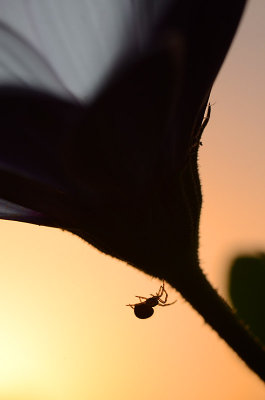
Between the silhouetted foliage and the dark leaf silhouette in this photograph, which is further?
the silhouetted foliage

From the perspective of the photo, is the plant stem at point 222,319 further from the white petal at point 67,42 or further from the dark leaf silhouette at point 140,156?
the white petal at point 67,42

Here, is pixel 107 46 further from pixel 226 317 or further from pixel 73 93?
pixel 226 317

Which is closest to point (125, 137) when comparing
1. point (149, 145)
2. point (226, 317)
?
point (149, 145)

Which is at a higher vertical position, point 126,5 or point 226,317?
point 126,5

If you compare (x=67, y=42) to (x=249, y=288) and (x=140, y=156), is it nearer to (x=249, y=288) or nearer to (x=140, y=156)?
(x=140, y=156)

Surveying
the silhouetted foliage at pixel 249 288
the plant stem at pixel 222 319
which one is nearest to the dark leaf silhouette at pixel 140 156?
the plant stem at pixel 222 319

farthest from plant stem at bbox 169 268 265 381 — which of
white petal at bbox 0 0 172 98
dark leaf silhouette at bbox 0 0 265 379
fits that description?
white petal at bbox 0 0 172 98

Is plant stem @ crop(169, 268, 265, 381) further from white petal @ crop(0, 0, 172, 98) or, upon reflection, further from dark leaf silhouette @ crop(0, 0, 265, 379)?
white petal @ crop(0, 0, 172, 98)
